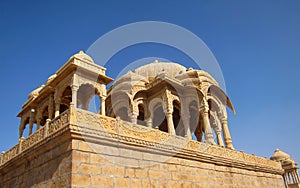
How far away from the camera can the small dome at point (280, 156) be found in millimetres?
22859

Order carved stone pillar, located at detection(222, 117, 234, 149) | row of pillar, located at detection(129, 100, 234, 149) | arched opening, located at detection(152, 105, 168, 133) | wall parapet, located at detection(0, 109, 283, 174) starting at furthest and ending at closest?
1. arched opening, located at detection(152, 105, 168, 133)
2. carved stone pillar, located at detection(222, 117, 234, 149)
3. row of pillar, located at detection(129, 100, 234, 149)
4. wall parapet, located at detection(0, 109, 283, 174)

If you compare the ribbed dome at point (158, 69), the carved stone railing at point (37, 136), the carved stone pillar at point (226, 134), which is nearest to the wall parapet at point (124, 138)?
the carved stone railing at point (37, 136)

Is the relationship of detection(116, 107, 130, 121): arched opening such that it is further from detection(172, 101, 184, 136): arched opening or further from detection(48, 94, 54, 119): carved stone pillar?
detection(48, 94, 54, 119): carved stone pillar

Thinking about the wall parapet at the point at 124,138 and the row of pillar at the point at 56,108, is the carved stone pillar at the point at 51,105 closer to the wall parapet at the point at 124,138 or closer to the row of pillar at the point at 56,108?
the row of pillar at the point at 56,108

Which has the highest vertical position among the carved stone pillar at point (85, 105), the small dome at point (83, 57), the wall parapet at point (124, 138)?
the small dome at point (83, 57)

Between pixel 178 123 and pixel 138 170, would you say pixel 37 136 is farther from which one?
pixel 178 123

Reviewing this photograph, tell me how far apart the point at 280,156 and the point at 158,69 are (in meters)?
14.1

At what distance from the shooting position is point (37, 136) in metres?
8.07

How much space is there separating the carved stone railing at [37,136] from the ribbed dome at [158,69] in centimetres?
1016

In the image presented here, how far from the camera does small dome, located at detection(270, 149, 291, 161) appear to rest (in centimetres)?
2286

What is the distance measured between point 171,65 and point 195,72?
470 cm

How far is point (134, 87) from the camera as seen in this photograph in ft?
47.3

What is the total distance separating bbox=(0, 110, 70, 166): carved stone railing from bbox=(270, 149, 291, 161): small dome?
21514 mm

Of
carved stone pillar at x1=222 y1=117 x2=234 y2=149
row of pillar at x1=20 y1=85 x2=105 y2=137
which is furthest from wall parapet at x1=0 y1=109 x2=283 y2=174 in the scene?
row of pillar at x1=20 y1=85 x2=105 y2=137
